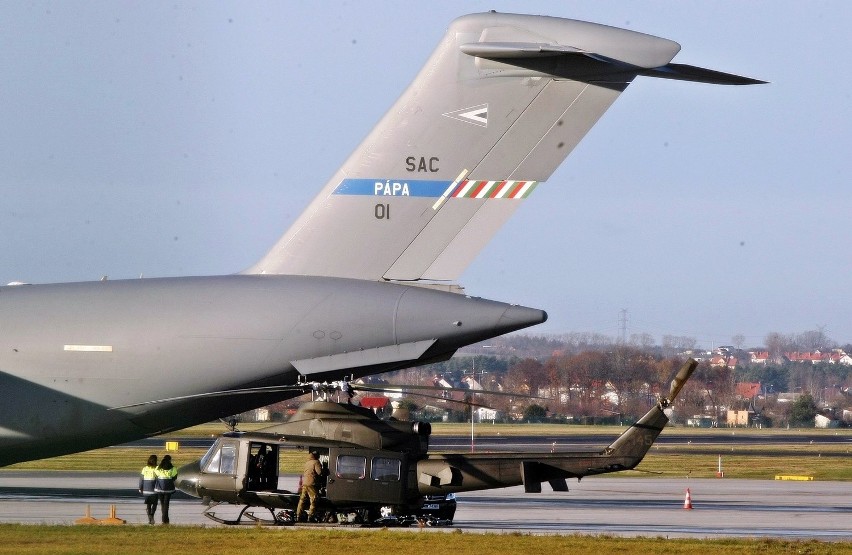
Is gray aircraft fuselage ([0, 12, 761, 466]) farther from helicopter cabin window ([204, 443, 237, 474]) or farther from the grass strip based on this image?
helicopter cabin window ([204, 443, 237, 474])

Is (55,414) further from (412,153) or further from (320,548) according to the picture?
(412,153)

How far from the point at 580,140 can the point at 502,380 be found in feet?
211

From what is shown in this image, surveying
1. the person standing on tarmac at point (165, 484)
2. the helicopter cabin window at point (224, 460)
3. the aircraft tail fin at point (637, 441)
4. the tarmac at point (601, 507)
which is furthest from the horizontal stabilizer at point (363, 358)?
the aircraft tail fin at point (637, 441)

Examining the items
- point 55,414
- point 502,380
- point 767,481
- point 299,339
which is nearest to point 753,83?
point 299,339

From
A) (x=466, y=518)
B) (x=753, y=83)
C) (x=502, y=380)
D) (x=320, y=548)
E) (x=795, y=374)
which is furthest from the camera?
(x=795, y=374)

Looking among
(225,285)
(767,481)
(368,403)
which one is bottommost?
(767,481)

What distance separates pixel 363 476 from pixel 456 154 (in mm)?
5723

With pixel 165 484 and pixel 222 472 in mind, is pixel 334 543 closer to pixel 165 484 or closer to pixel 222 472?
pixel 222 472

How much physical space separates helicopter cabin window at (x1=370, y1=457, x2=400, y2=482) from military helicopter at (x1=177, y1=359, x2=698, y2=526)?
16 millimetres

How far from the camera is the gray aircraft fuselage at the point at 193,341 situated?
611 inches

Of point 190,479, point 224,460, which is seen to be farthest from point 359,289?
point 190,479

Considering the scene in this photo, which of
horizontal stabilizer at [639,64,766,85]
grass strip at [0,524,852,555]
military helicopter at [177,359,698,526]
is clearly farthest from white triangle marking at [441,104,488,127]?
grass strip at [0,524,852,555]

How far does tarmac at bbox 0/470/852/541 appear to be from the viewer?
68.2ft

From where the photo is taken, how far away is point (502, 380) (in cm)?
7950
